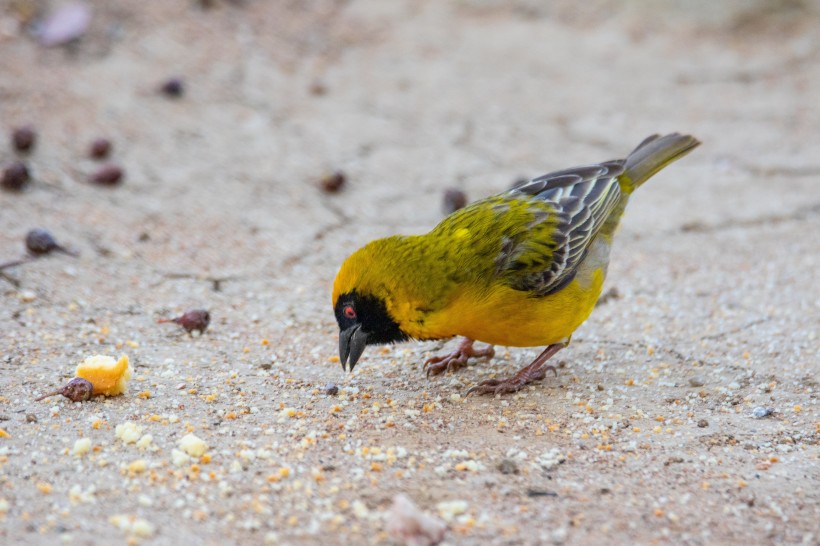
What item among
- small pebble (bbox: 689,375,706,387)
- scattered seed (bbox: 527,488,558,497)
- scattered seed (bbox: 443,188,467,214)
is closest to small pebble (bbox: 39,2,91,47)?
scattered seed (bbox: 443,188,467,214)

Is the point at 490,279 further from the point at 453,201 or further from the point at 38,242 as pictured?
the point at 38,242

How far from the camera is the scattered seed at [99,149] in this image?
6.02 metres

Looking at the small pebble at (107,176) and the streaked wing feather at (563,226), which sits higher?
the streaked wing feather at (563,226)

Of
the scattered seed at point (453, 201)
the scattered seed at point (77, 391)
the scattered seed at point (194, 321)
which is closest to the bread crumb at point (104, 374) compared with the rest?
the scattered seed at point (77, 391)

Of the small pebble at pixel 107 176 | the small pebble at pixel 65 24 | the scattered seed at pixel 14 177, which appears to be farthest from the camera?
the small pebble at pixel 65 24

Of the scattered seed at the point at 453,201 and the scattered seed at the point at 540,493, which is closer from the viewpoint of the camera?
the scattered seed at the point at 540,493

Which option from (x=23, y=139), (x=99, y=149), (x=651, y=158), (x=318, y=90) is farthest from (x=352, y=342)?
(x=318, y=90)

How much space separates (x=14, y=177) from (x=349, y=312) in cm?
293

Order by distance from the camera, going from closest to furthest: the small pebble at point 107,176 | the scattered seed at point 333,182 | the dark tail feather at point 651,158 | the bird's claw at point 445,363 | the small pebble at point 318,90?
the bird's claw at point 445,363
the dark tail feather at point 651,158
the small pebble at point 107,176
the scattered seed at point 333,182
the small pebble at point 318,90

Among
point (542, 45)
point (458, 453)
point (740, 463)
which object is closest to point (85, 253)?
point (458, 453)

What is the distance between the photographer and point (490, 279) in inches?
150

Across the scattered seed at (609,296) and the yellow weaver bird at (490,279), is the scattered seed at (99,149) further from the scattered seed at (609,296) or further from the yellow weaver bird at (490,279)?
the scattered seed at (609,296)

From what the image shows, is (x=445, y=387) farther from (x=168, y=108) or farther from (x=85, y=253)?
(x=168, y=108)

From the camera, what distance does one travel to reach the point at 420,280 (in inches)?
144
